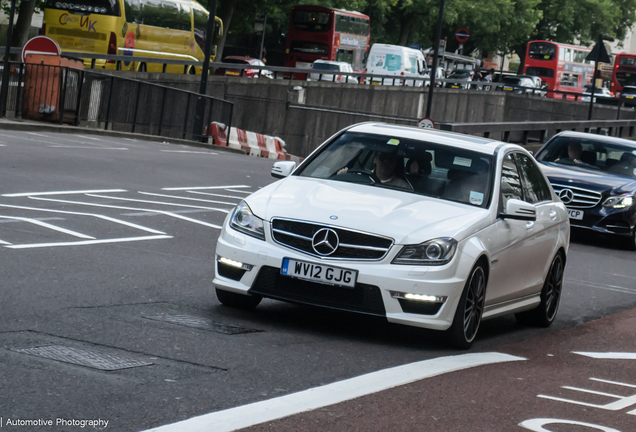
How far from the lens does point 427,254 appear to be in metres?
7.02

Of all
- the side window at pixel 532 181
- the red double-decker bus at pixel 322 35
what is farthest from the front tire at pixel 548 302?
the red double-decker bus at pixel 322 35

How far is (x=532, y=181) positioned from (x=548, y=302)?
968 millimetres

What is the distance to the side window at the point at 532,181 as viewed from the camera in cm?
880

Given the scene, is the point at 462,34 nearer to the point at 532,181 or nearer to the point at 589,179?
the point at 589,179

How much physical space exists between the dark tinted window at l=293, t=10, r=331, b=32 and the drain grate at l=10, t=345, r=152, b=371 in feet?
178

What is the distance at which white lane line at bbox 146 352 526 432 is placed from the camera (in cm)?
471

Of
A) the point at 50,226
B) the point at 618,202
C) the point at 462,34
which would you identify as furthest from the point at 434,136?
the point at 462,34

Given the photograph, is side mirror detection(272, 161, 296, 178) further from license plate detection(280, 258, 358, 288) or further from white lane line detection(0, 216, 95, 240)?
white lane line detection(0, 216, 95, 240)

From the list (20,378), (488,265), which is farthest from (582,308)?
(20,378)

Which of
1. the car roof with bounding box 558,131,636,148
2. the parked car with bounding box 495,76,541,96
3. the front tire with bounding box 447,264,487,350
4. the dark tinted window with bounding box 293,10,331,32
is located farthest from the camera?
the parked car with bounding box 495,76,541,96

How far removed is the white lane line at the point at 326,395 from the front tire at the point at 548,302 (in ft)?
5.84

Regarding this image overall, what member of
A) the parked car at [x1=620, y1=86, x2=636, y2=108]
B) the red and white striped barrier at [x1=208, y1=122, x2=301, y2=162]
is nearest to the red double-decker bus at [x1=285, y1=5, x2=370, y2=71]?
the parked car at [x1=620, y1=86, x2=636, y2=108]

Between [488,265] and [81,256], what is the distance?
3637mm

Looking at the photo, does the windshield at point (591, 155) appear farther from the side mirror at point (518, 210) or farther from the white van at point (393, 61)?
the white van at point (393, 61)
